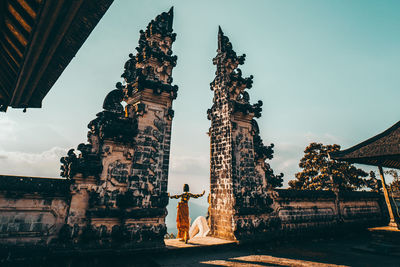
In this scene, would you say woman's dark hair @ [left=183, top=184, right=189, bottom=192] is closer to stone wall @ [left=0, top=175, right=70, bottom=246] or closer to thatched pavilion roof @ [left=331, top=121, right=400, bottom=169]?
stone wall @ [left=0, top=175, right=70, bottom=246]

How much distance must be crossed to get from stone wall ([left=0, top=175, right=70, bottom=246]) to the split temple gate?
20 mm

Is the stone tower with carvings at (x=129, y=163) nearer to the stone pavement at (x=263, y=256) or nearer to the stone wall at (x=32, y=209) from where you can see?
the stone wall at (x=32, y=209)

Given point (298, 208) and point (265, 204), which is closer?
point (265, 204)

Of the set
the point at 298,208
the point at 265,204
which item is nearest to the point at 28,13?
the point at 265,204

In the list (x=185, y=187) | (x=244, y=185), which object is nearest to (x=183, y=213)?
(x=185, y=187)

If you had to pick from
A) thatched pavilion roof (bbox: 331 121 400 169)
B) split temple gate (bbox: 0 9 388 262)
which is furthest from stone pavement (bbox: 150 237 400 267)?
thatched pavilion roof (bbox: 331 121 400 169)

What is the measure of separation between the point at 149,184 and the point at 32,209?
3.04m

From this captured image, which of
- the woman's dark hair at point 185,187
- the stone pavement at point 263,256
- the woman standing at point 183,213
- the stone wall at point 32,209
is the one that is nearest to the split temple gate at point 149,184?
the stone wall at point 32,209

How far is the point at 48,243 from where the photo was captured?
208 inches

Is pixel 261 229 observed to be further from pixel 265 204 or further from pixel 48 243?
pixel 48 243

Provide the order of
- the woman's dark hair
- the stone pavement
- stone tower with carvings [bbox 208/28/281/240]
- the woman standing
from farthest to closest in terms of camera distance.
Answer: stone tower with carvings [bbox 208/28/281/240] < the woman's dark hair < the woman standing < the stone pavement

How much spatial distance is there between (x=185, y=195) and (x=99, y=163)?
10.3 ft

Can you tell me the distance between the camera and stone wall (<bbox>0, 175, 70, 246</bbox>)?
4984mm

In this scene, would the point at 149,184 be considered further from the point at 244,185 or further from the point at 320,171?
the point at 320,171
